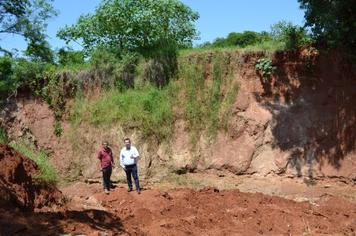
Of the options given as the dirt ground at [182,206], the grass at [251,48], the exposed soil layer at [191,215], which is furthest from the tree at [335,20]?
the exposed soil layer at [191,215]

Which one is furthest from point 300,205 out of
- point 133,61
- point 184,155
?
point 133,61

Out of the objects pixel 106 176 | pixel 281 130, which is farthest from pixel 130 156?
pixel 281 130

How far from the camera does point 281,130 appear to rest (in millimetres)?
14500

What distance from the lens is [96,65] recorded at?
18.0 meters

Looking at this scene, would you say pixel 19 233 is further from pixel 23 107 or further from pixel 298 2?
pixel 23 107

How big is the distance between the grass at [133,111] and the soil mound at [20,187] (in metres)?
5.72

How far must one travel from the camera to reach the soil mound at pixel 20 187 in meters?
8.98

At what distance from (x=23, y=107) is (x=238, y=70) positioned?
846 cm

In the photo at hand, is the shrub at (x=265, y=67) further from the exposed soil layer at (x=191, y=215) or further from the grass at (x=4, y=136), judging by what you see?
the grass at (x=4, y=136)

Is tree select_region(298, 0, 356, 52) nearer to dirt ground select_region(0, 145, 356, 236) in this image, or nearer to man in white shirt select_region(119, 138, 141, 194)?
dirt ground select_region(0, 145, 356, 236)

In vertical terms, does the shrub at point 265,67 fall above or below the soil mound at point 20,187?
above

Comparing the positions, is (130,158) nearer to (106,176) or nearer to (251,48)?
(106,176)

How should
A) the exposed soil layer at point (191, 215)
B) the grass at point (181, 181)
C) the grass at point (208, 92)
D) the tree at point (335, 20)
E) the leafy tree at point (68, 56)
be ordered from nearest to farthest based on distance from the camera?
1. the exposed soil layer at point (191, 215)
2. the tree at point (335, 20)
3. the grass at point (181, 181)
4. the grass at point (208, 92)
5. the leafy tree at point (68, 56)

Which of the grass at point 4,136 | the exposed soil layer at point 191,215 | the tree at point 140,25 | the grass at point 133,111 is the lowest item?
the exposed soil layer at point 191,215
